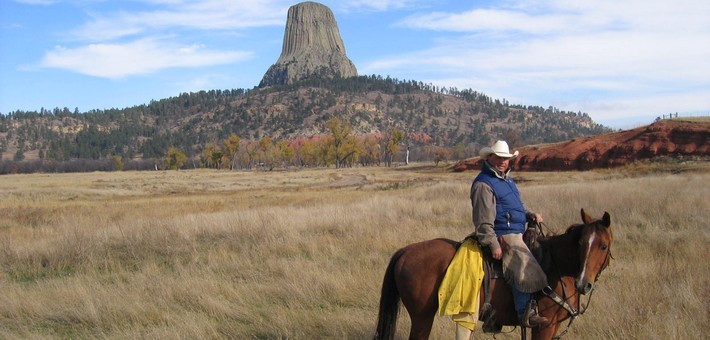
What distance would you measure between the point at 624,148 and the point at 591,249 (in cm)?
5373

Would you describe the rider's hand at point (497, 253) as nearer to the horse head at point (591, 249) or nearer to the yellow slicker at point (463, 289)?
the yellow slicker at point (463, 289)

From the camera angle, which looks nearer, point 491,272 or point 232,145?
point 491,272

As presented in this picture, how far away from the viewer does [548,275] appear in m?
4.83

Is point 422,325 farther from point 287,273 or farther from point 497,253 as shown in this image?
point 287,273

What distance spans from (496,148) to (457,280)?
128 centimetres

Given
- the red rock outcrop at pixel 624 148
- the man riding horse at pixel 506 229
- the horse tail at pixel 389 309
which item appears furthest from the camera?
the red rock outcrop at pixel 624 148

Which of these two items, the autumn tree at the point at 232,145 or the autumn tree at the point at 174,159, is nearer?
the autumn tree at the point at 232,145

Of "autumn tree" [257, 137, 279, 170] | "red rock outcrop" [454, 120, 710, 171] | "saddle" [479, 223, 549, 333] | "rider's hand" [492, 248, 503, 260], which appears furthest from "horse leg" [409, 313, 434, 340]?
"autumn tree" [257, 137, 279, 170]

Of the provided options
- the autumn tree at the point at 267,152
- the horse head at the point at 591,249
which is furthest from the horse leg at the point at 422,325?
the autumn tree at the point at 267,152

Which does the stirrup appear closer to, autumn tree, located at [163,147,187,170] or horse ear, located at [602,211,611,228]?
horse ear, located at [602,211,611,228]

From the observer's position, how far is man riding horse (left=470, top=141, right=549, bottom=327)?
15.2 ft

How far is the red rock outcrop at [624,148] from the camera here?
46.3m

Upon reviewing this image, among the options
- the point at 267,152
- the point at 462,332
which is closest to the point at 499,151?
the point at 462,332

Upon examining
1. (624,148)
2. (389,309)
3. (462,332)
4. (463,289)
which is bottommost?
(462,332)
